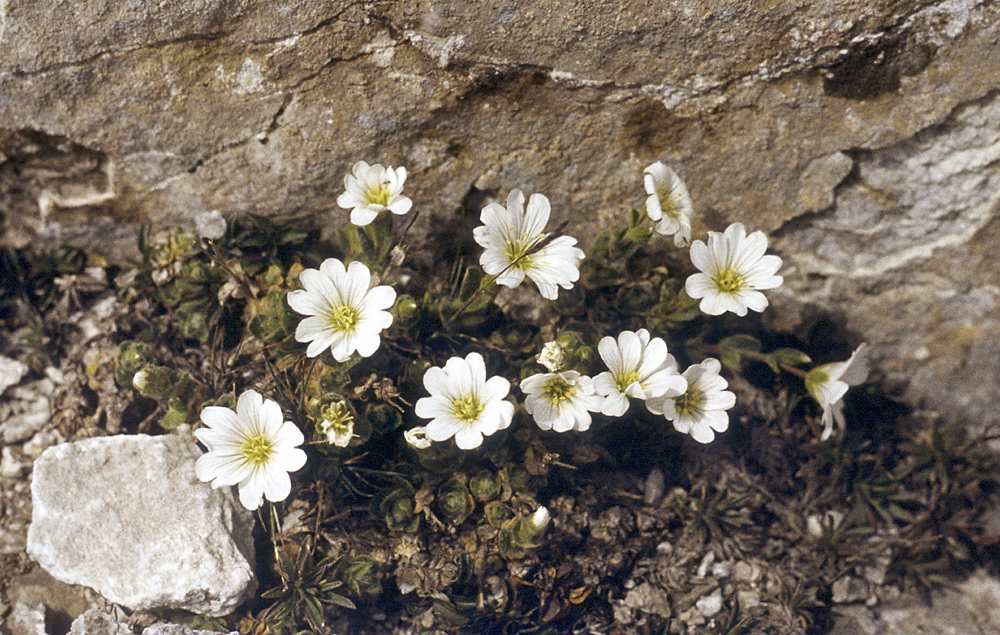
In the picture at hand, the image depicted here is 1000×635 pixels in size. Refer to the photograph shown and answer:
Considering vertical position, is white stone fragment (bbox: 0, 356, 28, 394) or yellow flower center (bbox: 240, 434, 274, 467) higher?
yellow flower center (bbox: 240, 434, 274, 467)

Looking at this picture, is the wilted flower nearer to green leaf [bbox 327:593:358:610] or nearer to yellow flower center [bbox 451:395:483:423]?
yellow flower center [bbox 451:395:483:423]

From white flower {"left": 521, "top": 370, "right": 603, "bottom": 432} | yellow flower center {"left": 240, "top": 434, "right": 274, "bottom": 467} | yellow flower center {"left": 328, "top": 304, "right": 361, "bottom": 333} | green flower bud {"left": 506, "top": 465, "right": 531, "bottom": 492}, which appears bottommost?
green flower bud {"left": 506, "top": 465, "right": 531, "bottom": 492}

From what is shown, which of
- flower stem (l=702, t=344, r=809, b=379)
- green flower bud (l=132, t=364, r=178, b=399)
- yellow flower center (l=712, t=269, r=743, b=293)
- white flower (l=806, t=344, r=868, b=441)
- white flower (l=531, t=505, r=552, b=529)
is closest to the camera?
white flower (l=531, t=505, r=552, b=529)

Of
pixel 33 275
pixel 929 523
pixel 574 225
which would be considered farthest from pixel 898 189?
pixel 33 275

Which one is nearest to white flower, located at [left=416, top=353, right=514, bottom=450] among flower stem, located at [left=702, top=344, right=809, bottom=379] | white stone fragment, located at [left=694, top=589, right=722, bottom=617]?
flower stem, located at [left=702, top=344, right=809, bottom=379]

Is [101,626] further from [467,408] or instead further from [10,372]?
[467,408]

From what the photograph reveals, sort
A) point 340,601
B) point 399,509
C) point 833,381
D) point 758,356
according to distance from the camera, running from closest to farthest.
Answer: point 340,601 → point 399,509 → point 833,381 → point 758,356

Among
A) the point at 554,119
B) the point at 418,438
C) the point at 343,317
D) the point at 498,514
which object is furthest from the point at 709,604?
the point at 554,119
